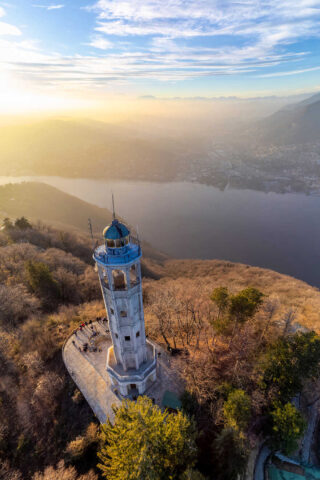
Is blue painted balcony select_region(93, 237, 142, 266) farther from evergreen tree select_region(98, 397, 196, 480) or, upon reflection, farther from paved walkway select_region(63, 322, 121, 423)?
paved walkway select_region(63, 322, 121, 423)

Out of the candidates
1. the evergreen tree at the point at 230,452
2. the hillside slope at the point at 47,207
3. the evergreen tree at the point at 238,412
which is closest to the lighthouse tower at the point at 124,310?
the evergreen tree at the point at 238,412

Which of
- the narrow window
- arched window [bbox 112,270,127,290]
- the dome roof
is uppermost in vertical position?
the dome roof

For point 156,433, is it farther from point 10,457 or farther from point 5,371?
point 5,371

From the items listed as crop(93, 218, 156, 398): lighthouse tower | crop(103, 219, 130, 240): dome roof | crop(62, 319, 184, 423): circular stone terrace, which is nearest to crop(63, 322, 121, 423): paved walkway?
crop(62, 319, 184, 423): circular stone terrace

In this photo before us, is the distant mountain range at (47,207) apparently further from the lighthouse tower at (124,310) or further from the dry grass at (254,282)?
the lighthouse tower at (124,310)

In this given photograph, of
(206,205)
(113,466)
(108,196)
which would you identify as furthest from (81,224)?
(113,466)

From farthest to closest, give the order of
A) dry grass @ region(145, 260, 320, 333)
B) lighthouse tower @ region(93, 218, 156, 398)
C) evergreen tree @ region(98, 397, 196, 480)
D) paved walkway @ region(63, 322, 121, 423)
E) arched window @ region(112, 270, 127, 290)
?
1. dry grass @ region(145, 260, 320, 333)
2. paved walkway @ region(63, 322, 121, 423)
3. arched window @ region(112, 270, 127, 290)
4. lighthouse tower @ region(93, 218, 156, 398)
5. evergreen tree @ region(98, 397, 196, 480)
